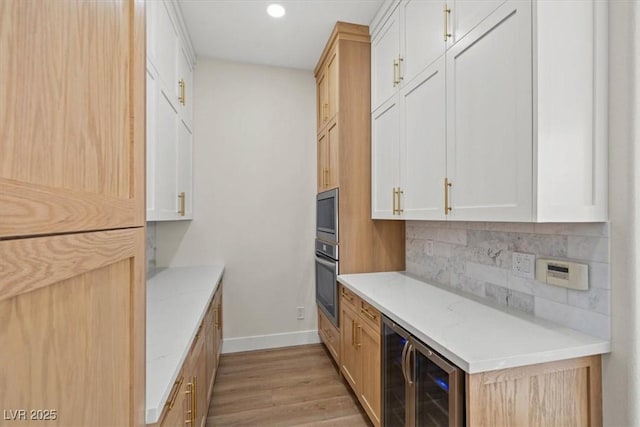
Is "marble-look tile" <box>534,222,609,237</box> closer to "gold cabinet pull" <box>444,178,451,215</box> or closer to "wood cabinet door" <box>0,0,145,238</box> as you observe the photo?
"gold cabinet pull" <box>444,178,451,215</box>

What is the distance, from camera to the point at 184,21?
2.42 m

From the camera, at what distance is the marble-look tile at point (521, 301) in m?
1.47

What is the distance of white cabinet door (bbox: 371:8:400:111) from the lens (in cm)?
208

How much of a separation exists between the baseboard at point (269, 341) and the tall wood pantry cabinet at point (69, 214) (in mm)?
2560

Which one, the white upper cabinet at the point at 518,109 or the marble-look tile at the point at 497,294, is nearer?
the white upper cabinet at the point at 518,109

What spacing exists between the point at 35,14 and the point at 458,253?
81.1 inches

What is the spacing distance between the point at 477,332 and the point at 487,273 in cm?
55

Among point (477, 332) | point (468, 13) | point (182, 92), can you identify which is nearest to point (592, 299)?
point (477, 332)

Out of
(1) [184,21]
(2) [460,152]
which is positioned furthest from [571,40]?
(1) [184,21]

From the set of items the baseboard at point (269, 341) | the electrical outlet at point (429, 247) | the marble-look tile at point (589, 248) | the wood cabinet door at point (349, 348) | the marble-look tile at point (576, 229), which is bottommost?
the baseboard at point (269, 341)

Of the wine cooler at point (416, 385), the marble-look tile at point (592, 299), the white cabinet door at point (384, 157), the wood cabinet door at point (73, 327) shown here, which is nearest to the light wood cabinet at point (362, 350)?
the wine cooler at point (416, 385)

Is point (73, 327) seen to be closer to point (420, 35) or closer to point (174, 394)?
point (174, 394)

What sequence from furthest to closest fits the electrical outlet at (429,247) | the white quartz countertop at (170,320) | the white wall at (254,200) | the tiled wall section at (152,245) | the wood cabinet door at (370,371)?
the white wall at (254,200) → the tiled wall section at (152,245) → the electrical outlet at (429,247) → the wood cabinet door at (370,371) → the white quartz countertop at (170,320)

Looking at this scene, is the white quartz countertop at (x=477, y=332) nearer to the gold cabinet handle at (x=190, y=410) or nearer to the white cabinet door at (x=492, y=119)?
the white cabinet door at (x=492, y=119)
